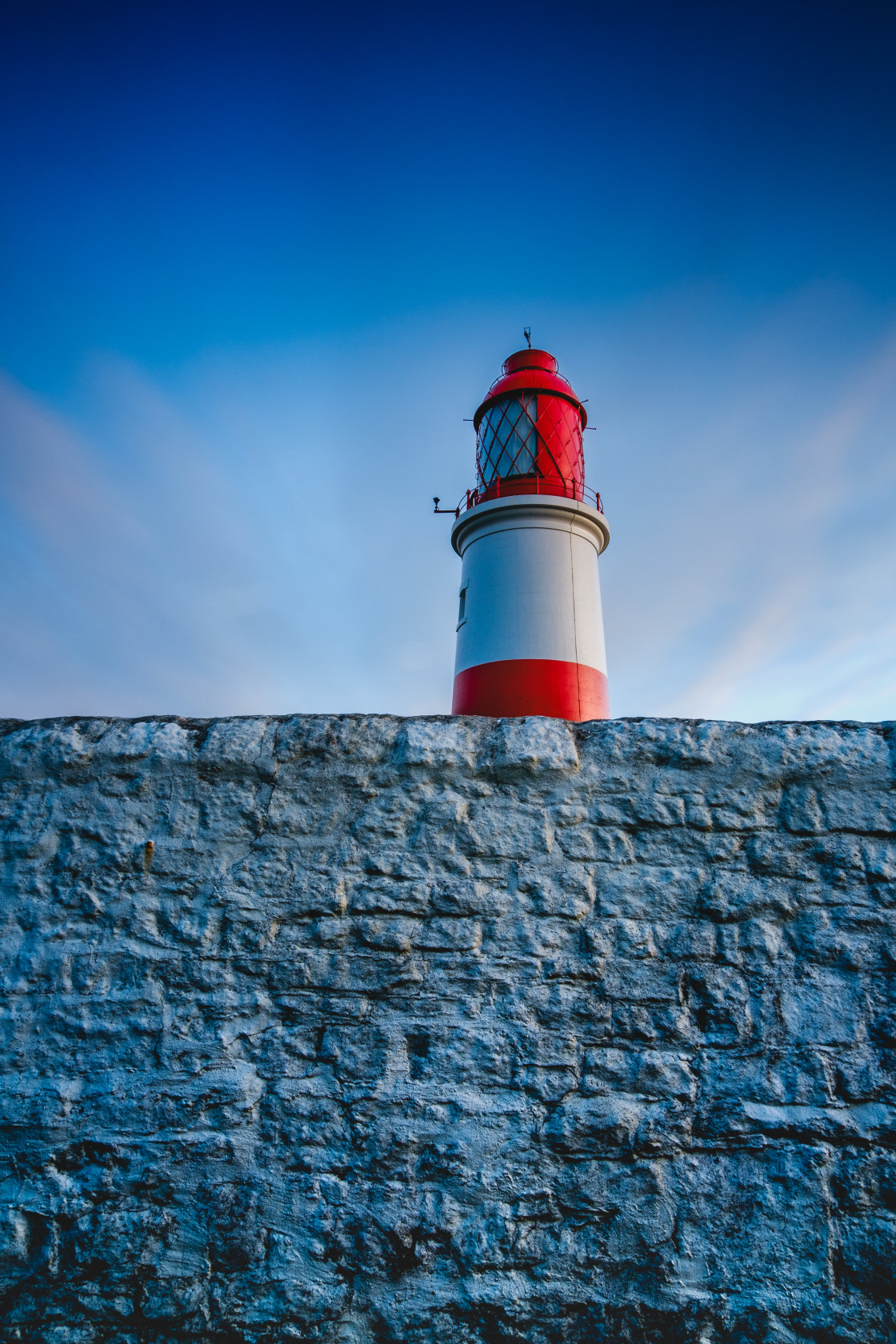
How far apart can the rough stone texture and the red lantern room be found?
339 inches

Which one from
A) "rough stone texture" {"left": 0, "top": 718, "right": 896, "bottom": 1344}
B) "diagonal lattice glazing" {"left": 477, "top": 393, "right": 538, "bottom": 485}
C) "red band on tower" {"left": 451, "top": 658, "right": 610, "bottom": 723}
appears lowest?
"rough stone texture" {"left": 0, "top": 718, "right": 896, "bottom": 1344}

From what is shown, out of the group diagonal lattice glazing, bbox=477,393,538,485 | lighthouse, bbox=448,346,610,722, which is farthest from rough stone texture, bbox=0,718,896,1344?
diagonal lattice glazing, bbox=477,393,538,485

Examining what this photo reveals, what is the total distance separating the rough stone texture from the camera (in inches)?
73.1

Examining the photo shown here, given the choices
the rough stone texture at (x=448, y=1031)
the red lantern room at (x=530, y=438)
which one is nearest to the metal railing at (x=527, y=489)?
the red lantern room at (x=530, y=438)

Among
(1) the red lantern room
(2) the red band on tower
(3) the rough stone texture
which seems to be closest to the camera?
(3) the rough stone texture

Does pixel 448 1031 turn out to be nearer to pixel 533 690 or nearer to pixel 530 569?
pixel 533 690

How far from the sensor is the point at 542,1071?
198 centimetres

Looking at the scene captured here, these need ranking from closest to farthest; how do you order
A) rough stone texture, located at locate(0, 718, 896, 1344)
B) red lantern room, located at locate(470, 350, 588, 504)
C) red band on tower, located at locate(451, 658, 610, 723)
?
rough stone texture, located at locate(0, 718, 896, 1344) → red band on tower, located at locate(451, 658, 610, 723) → red lantern room, located at locate(470, 350, 588, 504)

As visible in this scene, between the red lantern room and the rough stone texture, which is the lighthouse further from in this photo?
the rough stone texture

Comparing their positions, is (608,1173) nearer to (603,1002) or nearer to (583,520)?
(603,1002)

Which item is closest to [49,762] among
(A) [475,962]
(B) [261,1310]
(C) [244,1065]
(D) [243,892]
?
(D) [243,892]

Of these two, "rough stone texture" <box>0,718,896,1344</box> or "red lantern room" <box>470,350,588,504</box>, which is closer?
"rough stone texture" <box>0,718,896,1344</box>

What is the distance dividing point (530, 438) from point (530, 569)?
250 cm

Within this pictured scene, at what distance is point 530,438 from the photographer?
10.8m
